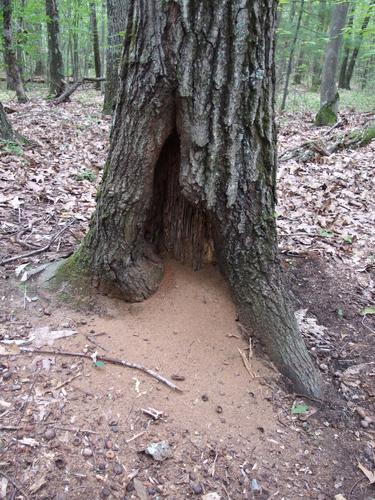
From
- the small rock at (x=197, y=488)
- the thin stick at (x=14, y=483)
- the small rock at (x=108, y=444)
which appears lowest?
the small rock at (x=197, y=488)

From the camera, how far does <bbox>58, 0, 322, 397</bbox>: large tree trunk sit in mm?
2215

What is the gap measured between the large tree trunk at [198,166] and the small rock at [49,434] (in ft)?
3.50

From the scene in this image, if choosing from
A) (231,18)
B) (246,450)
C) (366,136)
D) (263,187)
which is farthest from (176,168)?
(366,136)

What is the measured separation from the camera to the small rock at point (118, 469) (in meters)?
1.97

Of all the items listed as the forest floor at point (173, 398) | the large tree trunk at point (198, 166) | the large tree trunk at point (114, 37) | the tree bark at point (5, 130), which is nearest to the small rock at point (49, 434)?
the forest floor at point (173, 398)

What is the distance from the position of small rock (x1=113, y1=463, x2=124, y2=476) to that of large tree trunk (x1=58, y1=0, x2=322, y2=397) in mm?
1172

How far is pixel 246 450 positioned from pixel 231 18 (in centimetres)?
243

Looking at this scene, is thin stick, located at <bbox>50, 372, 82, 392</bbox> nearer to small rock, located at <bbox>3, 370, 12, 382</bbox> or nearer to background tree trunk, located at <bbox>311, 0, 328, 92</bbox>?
small rock, located at <bbox>3, 370, 12, 382</bbox>

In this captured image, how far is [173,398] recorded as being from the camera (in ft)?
7.79

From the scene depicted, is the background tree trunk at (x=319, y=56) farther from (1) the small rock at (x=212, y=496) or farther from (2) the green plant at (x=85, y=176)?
(1) the small rock at (x=212, y=496)

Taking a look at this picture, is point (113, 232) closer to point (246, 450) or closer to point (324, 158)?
point (246, 450)

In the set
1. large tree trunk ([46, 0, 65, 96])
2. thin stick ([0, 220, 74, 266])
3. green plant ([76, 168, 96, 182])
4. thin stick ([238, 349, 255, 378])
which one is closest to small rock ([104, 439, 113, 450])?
thin stick ([238, 349, 255, 378])

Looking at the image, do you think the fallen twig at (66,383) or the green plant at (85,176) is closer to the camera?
the fallen twig at (66,383)

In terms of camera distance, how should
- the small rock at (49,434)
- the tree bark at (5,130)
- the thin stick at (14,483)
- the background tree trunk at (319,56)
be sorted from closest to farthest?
the thin stick at (14,483)
the small rock at (49,434)
the tree bark at (5,130)
the background tree trunk at (319,56)
